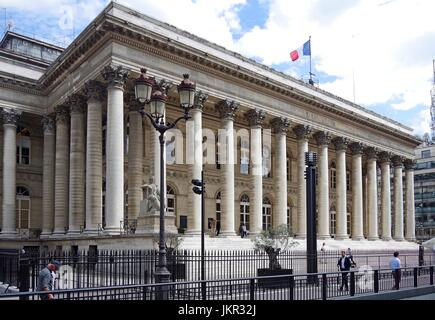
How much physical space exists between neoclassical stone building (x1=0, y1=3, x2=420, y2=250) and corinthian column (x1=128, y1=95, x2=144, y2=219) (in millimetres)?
60

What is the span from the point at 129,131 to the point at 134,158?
1.65m

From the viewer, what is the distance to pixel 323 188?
41188 mm

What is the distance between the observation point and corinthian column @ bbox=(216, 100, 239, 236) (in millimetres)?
32250

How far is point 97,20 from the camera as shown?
26969 millimetres

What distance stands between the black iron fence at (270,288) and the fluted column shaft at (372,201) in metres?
28.6

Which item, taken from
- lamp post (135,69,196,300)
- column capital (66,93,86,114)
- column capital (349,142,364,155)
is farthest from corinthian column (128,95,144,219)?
column capital (349,142,364,155)

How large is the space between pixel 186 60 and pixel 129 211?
30.1 feet

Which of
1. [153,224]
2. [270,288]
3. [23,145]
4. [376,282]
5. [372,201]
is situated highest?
[23,145]

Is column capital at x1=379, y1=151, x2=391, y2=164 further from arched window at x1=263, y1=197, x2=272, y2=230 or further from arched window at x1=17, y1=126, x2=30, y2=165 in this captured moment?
arched window at x1=17, y1=126, x2=30, y2=165

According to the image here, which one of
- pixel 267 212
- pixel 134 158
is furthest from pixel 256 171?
pixel 267 212

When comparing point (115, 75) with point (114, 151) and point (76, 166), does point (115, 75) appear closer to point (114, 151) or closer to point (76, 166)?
point (114, 151)

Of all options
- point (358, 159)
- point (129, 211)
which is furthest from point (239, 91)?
point (358, 159)
